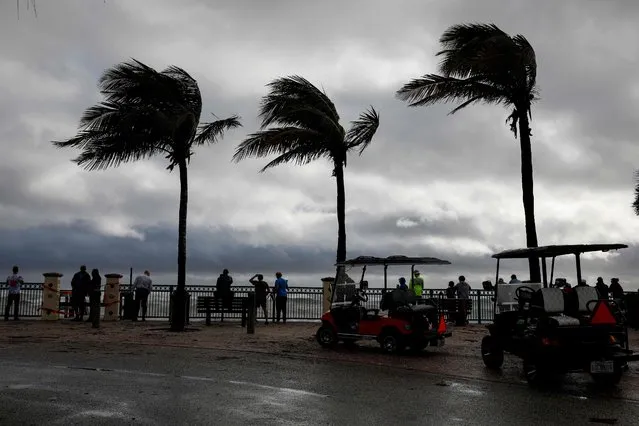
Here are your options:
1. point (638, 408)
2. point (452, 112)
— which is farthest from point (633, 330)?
point (638, 408)

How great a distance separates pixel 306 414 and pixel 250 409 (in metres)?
0.69

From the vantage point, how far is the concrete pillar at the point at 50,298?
25.4 m

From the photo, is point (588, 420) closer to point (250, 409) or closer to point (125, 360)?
point (250, 409)

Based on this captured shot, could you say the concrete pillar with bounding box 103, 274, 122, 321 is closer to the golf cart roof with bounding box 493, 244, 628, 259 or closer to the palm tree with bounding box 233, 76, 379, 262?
the palm tree with bounding box 233, 76, 379, 262

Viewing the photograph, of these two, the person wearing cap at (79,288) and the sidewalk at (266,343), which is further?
the person wearing cap at (79,288)

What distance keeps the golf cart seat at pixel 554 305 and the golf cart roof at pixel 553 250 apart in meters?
0.97

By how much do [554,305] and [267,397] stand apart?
514 cm

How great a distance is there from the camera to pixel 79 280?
24969 millimetres

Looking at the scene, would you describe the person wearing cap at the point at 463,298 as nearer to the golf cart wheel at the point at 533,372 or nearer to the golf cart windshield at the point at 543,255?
the golf cart windshield at the point at 543,255

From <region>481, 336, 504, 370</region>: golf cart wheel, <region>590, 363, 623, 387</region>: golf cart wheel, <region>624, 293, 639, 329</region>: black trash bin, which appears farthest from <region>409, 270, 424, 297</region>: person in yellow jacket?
<region>590, 363, 623, 387</region>: golf cart wheel

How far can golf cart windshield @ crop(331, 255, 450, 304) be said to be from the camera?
14829 millimetres

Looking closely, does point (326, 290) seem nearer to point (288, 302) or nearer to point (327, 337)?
point (288, 302)

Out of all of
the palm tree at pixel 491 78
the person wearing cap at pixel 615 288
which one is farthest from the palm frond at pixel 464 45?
the person wearing cap at pixel 615 288

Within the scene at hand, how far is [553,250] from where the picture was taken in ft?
39.2
